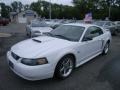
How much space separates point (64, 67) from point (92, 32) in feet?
6.61

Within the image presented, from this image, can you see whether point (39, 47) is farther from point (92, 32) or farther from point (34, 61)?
point (92, 32)

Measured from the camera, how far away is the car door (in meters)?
5.29

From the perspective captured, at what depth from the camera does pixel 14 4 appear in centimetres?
11138

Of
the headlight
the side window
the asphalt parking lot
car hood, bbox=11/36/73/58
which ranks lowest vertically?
the asphalt parking lot

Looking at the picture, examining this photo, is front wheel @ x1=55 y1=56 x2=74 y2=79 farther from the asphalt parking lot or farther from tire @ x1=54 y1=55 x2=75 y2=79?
the asphalt parking lot

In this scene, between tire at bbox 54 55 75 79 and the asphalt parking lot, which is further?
tire at bbox 54 55 75 79

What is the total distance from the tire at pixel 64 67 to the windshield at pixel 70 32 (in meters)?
0.73

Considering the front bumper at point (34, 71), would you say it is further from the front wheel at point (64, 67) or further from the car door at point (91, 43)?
the car door at point (91, 43)

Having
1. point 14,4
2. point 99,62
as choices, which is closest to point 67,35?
point 99,62

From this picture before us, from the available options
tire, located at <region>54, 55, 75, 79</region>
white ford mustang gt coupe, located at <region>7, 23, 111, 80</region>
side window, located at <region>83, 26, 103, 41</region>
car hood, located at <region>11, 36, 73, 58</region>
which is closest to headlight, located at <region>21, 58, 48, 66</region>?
white ford mustang gt coupe, located at <region>7, 23, 111, 80</region>

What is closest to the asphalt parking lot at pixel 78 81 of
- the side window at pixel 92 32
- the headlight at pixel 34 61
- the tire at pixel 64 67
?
the tire at pixel 64 67

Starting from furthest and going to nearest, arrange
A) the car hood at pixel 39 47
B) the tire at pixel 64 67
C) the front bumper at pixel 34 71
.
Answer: the tire at pixel 64 67, the car hood at pixel 39 47, the front bumper at pixel 34 71

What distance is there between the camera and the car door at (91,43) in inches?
208

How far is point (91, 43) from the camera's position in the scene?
5723 mm
